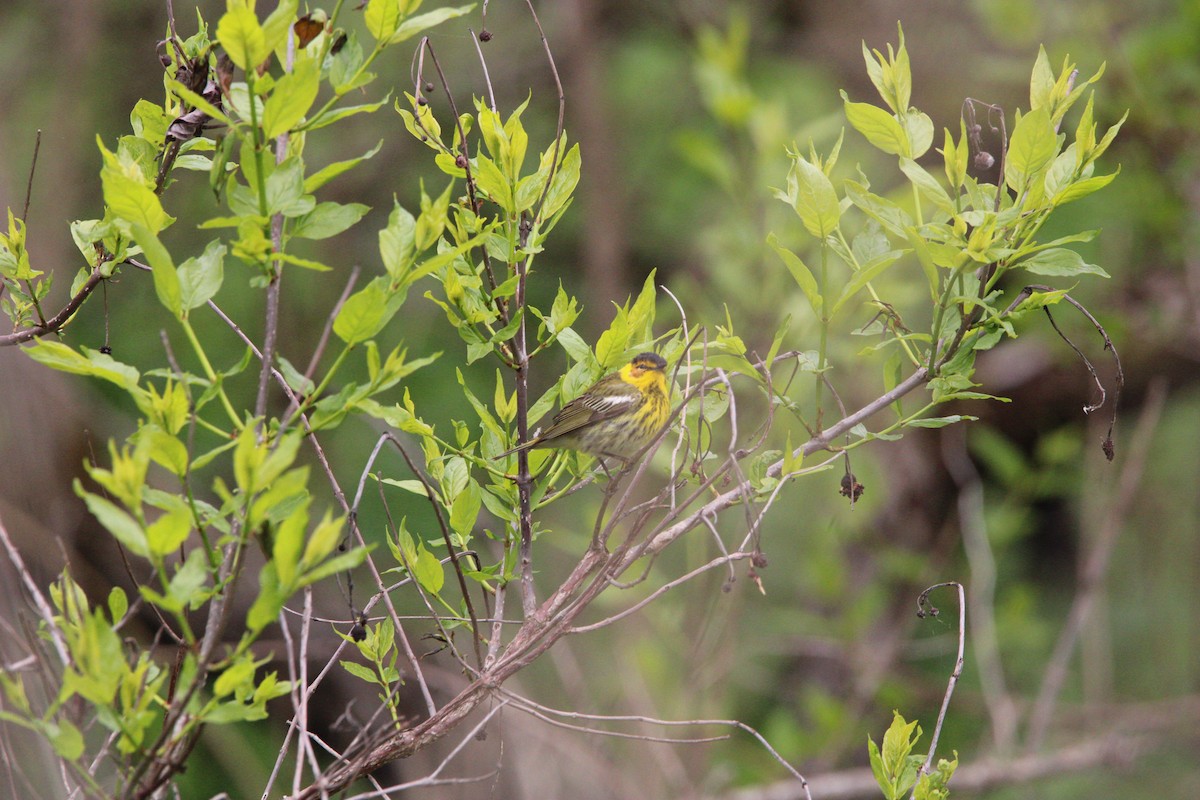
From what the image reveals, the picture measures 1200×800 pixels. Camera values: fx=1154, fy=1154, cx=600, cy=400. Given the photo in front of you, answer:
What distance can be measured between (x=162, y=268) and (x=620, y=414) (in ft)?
7.76

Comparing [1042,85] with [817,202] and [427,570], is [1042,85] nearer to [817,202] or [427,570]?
[817,202]

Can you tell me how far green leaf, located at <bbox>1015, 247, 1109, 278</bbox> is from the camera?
218 cm

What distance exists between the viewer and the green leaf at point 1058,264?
2184 mm

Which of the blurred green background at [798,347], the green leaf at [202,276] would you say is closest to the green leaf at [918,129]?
the green leaf at [202,276]

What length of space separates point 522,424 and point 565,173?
53cm

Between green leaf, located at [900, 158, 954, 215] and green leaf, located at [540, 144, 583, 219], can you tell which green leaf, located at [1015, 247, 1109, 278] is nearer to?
green leaf, located at [900, 158, 954, 215]

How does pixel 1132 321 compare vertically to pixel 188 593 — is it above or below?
below

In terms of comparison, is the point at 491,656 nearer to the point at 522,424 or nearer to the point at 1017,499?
the point at 522,424

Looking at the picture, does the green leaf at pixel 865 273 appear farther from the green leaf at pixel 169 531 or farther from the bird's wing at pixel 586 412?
the green leaf at pixel 169 531

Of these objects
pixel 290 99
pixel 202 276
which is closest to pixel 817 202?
pixel 290 99

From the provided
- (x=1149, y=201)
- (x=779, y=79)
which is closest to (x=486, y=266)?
(x=1149, y=201)

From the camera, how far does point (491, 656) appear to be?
216 centimetres

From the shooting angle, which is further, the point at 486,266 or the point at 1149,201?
the point at 1149,201

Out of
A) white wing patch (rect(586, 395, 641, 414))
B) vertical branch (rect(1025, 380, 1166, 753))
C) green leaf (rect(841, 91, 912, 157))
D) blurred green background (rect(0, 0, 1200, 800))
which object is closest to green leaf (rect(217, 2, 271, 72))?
green leaf (rect(841, 91, 912, 157))
